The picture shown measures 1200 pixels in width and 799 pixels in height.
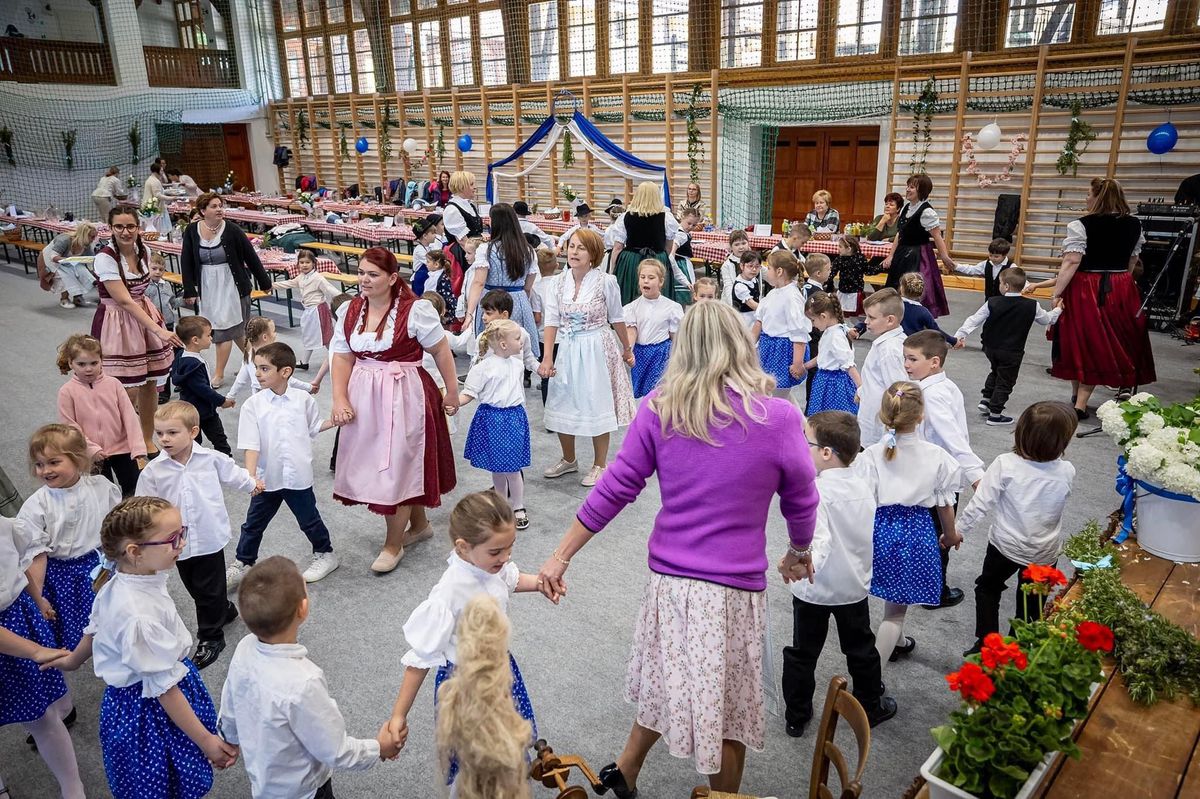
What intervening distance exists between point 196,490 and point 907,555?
2.50m

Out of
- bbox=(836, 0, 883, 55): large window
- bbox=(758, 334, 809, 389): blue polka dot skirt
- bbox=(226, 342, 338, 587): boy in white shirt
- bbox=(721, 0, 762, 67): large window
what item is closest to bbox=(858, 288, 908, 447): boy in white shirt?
bbox=(758, 334, 809, 389): blue polka dot skirt

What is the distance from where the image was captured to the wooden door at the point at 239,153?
1914cm

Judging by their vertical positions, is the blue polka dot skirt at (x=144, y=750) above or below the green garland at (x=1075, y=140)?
below

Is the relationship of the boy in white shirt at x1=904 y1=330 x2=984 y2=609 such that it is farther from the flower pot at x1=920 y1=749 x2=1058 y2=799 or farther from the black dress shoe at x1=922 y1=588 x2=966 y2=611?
the flower pot at x1=920 y1=749 x2=1058 y2=799

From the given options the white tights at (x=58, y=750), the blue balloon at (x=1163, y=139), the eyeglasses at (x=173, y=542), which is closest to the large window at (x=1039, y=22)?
the blue balloon at (x=1163, y=139)

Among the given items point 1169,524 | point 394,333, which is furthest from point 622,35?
point 1169,524

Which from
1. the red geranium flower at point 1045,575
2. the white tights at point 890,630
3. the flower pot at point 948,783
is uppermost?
the red geranium flower at point 1045,575

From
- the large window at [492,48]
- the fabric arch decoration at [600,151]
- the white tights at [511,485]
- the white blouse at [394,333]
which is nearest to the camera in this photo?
the white blouse at [394,333]

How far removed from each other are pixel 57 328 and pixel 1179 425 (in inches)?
377

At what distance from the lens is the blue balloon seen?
28.1ft

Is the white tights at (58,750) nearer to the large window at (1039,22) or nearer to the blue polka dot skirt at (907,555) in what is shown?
the blue polka dot skirt at (907,555)

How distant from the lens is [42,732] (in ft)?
7.36

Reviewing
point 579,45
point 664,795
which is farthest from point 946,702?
point 579,45

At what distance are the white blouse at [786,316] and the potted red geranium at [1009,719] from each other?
3.10 meters
